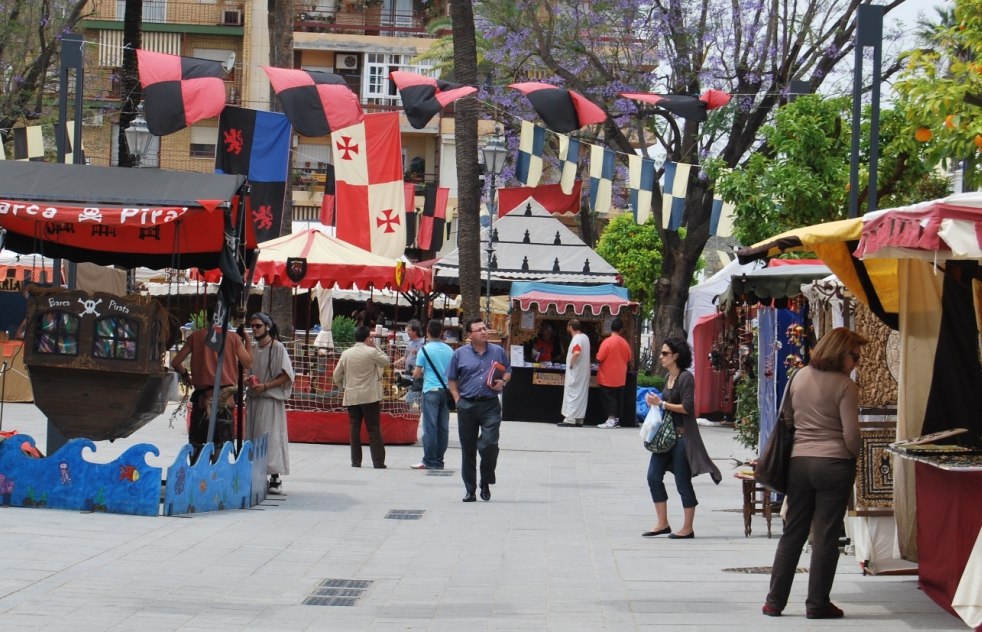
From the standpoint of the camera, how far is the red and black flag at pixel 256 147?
13391 mm

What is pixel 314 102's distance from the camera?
13.3 metres

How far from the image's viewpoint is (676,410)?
973 cm

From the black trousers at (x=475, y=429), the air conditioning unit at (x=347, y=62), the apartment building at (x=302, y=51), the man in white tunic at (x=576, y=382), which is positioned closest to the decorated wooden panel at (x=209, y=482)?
the black trousers at (x=475, y=429)

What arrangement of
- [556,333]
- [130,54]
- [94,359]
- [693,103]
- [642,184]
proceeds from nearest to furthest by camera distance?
1. [94,359]
2. [693,103]
3. [130,54]
4. [642,184]
5. [556,333]

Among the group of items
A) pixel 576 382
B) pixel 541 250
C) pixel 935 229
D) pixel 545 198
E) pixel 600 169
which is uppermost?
pixel 545 198

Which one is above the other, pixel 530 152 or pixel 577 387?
pixel 530 152

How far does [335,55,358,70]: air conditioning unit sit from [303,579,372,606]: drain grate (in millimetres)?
44083

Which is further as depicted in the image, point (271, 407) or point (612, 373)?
point (612, 373)

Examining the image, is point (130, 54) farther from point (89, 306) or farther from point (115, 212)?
point (115, 212)

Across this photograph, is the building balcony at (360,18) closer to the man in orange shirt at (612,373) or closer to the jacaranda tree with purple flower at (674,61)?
the jacaranda tree with purple flower at (674,61)

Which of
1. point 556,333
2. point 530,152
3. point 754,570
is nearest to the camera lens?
point 754,570

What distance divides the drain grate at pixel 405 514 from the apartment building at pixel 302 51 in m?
35.4

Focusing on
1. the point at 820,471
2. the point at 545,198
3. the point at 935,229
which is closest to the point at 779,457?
the point at 820,471

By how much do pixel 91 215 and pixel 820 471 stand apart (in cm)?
574
